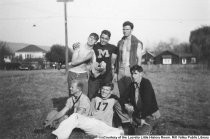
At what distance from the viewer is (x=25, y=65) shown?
3425 centimetres

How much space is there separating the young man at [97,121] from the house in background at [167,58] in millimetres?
54806

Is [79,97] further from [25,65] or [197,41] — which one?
[25,65]

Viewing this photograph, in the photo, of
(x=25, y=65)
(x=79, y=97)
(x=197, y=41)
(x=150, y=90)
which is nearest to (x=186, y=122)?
(x=150, y=90)

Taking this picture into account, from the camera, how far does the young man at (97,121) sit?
3372 millimetres

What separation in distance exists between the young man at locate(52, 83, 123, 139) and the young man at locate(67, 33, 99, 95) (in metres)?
0.52

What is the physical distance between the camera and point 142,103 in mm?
3830

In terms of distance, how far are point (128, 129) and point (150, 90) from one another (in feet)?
2.80

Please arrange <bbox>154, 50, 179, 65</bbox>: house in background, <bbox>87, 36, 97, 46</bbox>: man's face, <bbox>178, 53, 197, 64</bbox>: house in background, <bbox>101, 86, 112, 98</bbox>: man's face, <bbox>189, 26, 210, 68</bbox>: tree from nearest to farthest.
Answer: <bbox>101, 86, 112, 98</bbox>: man's face → <bbox>87, 36, 97, 46</bbox>: man's face → <bbox>189, 26, 210, 68</bbox>: tree → <bbox>154, 50, 179, 65</bbox>: house in background → <bbox>178, 53, 197, 64</bbox>: house in background

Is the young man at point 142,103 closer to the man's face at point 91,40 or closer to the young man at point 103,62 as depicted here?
the young man at point 103,62

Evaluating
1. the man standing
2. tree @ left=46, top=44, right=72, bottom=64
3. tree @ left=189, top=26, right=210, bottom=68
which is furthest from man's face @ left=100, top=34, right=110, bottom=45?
tree @ left=46, top=44, right=72, bottom=64

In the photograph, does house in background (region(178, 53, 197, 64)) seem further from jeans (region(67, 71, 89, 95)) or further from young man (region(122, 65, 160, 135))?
young man (region(122, 65, 160, 135))

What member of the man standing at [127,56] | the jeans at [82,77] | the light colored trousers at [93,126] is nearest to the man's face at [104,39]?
the man standing at [127,56]

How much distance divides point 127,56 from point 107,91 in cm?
79

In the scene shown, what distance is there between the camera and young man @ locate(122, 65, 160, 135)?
372 centimetres
